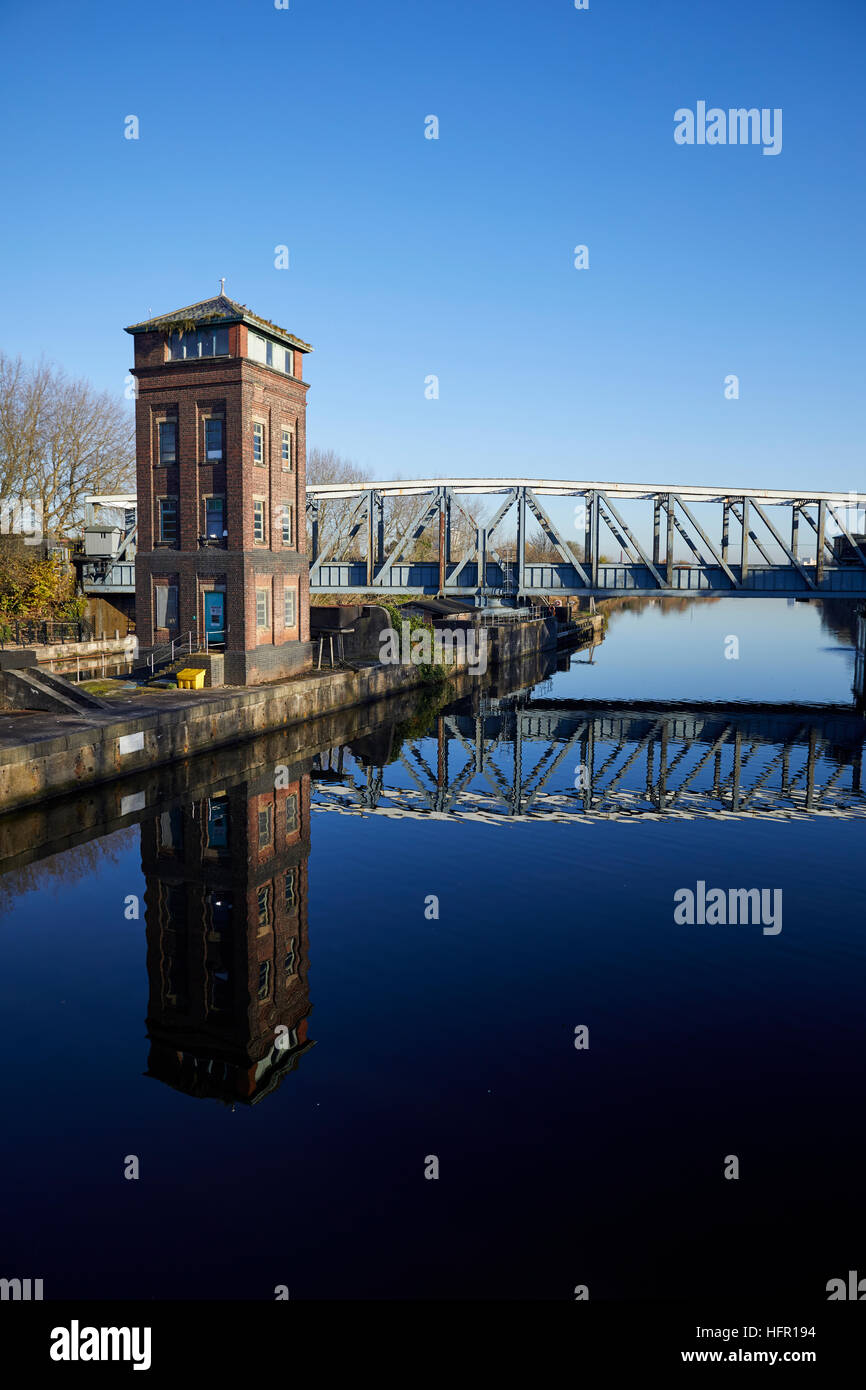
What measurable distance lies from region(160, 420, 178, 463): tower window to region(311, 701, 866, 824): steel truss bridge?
56.1ft

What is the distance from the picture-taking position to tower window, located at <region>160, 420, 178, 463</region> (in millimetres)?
43969

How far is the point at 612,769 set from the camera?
3647 centimetres

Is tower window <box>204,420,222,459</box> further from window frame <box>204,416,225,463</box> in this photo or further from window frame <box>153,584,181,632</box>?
window frame <box>153,584,181,632</box>

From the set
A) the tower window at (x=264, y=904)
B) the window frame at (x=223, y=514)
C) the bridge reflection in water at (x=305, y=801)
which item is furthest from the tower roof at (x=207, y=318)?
the tower window at (x=264, y=904)

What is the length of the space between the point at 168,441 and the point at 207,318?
588cm

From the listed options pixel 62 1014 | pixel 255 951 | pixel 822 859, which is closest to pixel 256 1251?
pixel 62 1014

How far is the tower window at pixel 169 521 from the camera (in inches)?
1761

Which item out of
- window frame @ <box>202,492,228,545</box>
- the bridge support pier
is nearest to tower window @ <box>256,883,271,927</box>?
window frame @ <box>202,492,228,545</box>

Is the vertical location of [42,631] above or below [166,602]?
below

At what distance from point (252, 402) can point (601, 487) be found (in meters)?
35.0

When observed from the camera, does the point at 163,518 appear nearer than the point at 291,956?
No

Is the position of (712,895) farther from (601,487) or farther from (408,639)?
(601,487)

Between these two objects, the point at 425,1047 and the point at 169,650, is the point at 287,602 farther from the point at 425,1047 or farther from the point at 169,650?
the point at 425,1047

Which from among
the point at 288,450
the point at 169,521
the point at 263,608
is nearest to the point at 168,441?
the point at 169,521
